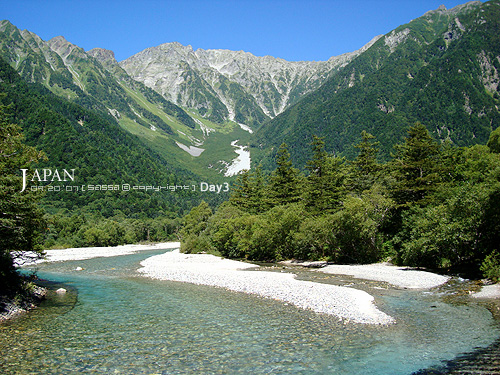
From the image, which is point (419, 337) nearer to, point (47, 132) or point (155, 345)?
point (155, 345)

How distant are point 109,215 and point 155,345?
162008mm

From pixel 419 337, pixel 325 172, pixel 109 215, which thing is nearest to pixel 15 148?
pixel 419 337

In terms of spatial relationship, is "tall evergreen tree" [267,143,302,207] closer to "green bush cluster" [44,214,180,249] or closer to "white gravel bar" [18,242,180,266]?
"white gravel bar" [18,242,180,266]

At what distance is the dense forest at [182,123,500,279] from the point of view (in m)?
28.6

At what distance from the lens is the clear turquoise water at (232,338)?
12055 mm

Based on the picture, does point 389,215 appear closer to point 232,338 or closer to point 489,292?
point 489,292

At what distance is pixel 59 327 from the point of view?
56.3 ft

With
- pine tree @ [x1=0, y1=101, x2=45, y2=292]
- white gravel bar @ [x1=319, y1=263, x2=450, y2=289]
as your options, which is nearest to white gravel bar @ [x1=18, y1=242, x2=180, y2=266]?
pine tree @ [x1=0, y1=101, x2=45, y2=292]

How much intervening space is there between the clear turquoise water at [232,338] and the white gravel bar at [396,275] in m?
4.31

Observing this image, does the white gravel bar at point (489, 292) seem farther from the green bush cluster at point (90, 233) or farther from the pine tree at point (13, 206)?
the green bush cluster at point (90, 233)

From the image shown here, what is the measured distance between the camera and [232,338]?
15297mm

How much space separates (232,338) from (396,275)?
2254 centimetres

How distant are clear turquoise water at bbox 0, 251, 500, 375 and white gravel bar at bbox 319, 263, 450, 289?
431cm

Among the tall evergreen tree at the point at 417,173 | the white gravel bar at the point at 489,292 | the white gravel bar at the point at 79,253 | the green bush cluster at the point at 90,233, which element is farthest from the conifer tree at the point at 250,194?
the white gravel bar at the point at 489,292
